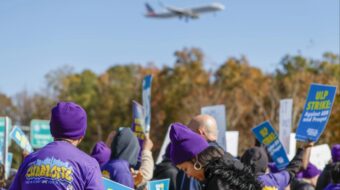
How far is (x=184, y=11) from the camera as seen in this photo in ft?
315

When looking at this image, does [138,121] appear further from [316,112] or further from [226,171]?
[226,171]

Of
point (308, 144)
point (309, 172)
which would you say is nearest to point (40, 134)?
point (309, 172)

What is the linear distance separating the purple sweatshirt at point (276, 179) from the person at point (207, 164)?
171 cm

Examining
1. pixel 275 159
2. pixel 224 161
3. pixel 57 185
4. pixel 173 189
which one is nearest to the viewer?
pixel 224 161

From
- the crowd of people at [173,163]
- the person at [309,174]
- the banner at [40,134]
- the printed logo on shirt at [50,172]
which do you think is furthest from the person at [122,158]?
the banner at [40,134]

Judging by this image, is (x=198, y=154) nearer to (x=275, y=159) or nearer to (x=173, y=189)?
(x=173, y=189)

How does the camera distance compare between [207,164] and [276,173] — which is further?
[276,173]

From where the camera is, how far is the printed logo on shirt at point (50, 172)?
4.40 meters

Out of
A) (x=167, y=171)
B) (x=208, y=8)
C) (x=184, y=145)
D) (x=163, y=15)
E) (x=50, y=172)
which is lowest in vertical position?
(x=167, y=171)

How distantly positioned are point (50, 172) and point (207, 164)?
45.2 inches

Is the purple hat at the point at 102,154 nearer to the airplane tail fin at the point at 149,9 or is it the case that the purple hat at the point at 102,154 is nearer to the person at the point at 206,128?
the person at the point at 206,128

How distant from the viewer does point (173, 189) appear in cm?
708

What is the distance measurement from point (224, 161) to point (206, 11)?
96749mm

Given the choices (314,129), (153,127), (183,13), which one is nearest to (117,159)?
(314,129)
